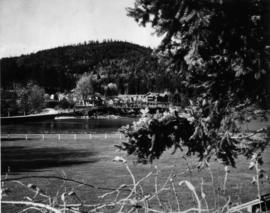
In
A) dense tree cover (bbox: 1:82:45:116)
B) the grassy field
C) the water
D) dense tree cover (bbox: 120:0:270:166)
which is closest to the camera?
dense tree cover (bbox: 120:0:270:166)

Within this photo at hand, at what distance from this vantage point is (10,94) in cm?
12769

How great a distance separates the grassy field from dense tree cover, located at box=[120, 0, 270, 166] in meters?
6.57

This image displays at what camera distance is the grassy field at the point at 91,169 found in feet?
67.5

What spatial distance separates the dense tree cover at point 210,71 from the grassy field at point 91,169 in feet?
21.6

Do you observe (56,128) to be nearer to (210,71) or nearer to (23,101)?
(23,101)

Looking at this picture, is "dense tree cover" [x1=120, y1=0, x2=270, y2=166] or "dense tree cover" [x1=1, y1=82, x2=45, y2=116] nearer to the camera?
"dense tree cover" [x1=120, y1=0, x2=270, y2=166]

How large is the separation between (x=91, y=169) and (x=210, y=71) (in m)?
26.6

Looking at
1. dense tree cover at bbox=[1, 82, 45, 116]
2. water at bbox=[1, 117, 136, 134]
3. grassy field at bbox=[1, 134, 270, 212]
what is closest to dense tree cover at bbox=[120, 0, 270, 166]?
grassy field at bbox=[1, 134, 270, 212]

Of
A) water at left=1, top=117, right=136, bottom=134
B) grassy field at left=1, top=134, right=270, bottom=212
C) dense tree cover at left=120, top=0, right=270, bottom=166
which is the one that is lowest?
water at left=1, top=117, right=136, bottom=134

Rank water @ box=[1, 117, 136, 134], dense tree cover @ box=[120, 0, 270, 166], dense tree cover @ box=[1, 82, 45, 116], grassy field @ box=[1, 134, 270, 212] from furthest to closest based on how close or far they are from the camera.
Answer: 1. dense tree cover @ box=[1, 82, 45, 116]
2. water @ box=[1, 117, 136, 134]
3. grassy field @ box=[1, 134, 270, 212]
4. dense tree cover @ box=[120, 0, 270, 166]

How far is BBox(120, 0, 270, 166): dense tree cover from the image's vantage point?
16.3 ft

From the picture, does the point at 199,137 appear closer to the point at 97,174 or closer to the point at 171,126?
the point at 171,126

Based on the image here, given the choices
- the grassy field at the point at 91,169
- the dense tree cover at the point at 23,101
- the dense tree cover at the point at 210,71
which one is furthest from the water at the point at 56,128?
the dense tree cover at the point at 210,71

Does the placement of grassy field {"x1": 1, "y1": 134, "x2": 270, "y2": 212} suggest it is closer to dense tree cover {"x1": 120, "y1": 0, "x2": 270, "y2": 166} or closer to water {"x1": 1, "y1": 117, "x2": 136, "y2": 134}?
dense tree cover {"x1": 120, "y1": 0, "x2": 270, "y2": 166}
